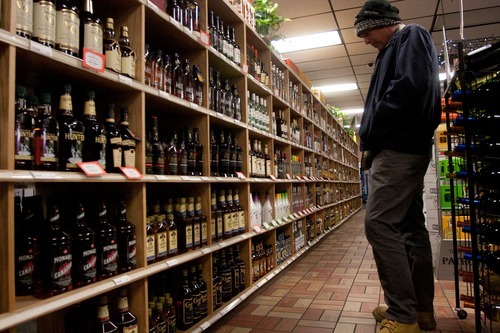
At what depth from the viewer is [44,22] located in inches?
50.1

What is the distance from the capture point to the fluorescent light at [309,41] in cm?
579

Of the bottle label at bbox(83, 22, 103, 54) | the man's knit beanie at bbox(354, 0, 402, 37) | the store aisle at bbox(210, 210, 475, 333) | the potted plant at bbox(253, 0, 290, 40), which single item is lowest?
the store aisle at bbox(210, 210, 475, 333)

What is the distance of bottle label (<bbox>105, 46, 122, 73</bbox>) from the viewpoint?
1.55 meters

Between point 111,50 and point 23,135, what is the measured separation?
53 centimetres

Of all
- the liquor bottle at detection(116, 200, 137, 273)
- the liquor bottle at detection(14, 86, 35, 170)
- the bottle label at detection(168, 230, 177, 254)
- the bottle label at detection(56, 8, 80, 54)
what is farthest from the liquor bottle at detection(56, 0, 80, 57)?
the bottle label at detection(168, 230, 177, 254)

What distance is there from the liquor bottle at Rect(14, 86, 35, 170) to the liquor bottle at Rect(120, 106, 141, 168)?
0.38 m

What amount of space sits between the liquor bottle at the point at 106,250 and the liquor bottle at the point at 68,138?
0.28 metres

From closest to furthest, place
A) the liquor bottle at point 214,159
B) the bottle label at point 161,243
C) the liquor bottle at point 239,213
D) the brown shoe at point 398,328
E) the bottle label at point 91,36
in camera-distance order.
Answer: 1. the bottle label at point 91,36
2. the brown shoe at point 398,328
3. the bottle label at point 161,243
4. the liquor bottle at point 214,159
5. the liquor bottle at point 239,213

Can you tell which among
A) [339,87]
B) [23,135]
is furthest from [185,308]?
[339,87]

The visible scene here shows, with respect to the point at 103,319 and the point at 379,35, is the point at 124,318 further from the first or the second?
the point at 379,35

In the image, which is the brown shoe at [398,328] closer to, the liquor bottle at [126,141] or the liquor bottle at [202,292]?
the liquor bottle at [202,292]

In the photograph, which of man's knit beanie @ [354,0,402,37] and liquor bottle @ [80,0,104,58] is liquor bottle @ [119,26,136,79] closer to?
liquor bottle @ [80,0,104,58]

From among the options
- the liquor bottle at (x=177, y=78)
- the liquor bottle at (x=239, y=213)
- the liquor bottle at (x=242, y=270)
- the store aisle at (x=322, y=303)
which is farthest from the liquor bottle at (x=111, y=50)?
the liquor bottle at (x=242, y=270)

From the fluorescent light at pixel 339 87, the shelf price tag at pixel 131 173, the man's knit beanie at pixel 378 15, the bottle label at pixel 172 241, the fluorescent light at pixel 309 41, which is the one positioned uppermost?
the fluorescent light at pixel 309 41
